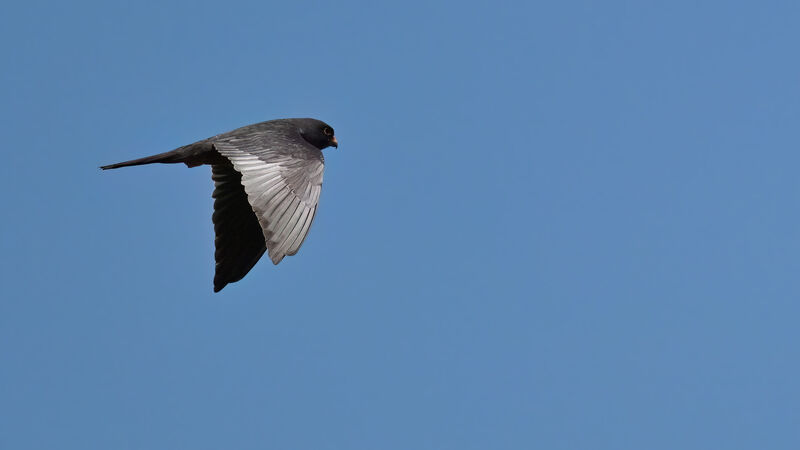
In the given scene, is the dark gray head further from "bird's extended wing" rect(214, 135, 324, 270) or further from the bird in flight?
"bird's extended wing" rect(214, 135, 324, 270)

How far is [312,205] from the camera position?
11.0 m

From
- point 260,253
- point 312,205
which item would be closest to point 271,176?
point 312,205

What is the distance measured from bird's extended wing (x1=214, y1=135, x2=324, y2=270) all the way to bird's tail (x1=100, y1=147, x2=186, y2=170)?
2.07 ft

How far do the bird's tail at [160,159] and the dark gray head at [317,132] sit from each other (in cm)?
152

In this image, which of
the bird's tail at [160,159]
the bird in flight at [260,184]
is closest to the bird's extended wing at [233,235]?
the bird in flight at [260,184]

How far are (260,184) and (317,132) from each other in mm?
3360

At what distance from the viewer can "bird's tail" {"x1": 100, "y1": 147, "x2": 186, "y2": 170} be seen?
13.4 meters

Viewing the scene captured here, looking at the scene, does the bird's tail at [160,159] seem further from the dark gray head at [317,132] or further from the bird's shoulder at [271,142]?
the dark gray head at [317,132]

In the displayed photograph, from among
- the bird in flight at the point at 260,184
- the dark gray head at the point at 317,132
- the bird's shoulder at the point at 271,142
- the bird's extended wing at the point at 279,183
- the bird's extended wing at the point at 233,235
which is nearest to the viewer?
the bird's extended wing at the point at 279,183

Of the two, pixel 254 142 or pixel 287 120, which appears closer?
pixel 254 142

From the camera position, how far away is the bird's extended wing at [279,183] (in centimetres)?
1051

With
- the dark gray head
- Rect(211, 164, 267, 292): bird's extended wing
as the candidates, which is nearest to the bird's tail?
Rect(211, 164, 267, 292): bird's extended wing

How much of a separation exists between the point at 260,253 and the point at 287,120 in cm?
183

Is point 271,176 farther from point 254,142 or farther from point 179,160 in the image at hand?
point 179,160
